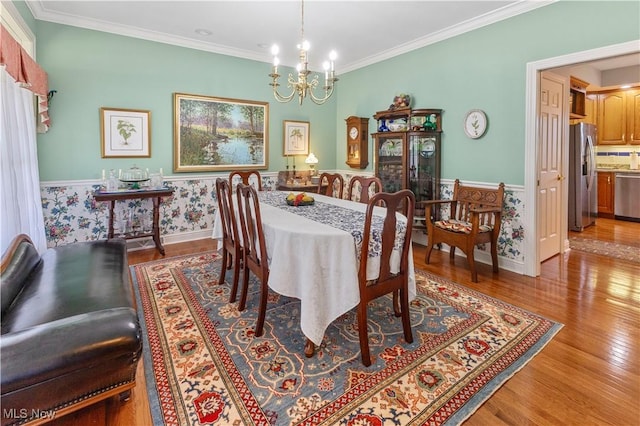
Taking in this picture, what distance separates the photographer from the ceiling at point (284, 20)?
11.3 ft

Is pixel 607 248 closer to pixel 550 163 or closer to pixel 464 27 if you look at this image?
pixel 550 163

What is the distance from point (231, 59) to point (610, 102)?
666 cm

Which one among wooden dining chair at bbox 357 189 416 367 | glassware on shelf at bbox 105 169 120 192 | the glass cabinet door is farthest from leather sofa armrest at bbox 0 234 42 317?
the glass cabinet door

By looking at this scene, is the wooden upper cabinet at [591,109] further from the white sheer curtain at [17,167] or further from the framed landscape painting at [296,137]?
the white sheer curtain at [17,167]

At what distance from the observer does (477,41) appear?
3.81 meters

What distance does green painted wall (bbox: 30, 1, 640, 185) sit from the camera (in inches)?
125

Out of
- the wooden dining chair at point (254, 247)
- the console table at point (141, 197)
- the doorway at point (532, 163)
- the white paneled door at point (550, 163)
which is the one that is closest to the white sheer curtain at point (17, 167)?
the console table at point (141, 197)

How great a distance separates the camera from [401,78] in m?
4.79

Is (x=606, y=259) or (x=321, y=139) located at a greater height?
(x=321, y=139)

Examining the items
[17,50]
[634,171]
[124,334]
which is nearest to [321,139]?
[17,50]

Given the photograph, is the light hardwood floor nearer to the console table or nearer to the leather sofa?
the leather sofa

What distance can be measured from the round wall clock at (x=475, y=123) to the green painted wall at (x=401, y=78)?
73 mm

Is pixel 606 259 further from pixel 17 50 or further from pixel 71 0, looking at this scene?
pixel 71 0

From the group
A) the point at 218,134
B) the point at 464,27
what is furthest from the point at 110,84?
the point at 464,27
